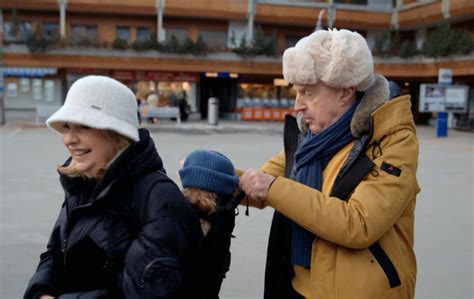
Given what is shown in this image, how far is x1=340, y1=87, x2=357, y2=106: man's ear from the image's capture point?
187cm

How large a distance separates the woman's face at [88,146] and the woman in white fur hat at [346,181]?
0.48 m

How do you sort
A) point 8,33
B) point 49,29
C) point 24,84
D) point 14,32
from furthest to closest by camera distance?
1. point 49,29
2. point 24,84
3. point 8,33
4. point 14,32

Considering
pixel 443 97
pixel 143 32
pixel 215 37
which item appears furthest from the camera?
pixel 215 37

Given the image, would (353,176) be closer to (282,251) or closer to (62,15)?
(282,251)

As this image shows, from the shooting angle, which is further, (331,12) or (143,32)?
(143,32)

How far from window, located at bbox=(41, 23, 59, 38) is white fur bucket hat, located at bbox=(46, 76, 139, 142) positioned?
2800cm

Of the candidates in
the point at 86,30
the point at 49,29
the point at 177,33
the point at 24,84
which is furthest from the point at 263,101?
the point at 24,84

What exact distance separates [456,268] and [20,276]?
3.95 meters

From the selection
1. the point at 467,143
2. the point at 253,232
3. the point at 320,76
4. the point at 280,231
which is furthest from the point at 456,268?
the point at 467,143

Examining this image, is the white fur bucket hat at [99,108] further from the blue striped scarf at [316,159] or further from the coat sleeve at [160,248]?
the blue striped scarf at [316,159]

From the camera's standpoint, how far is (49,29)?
29469 mm

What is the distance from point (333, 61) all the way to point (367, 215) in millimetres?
542

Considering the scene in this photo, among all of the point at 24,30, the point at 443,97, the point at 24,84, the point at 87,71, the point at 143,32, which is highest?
the point at 143,32

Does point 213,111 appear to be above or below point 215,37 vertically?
below
